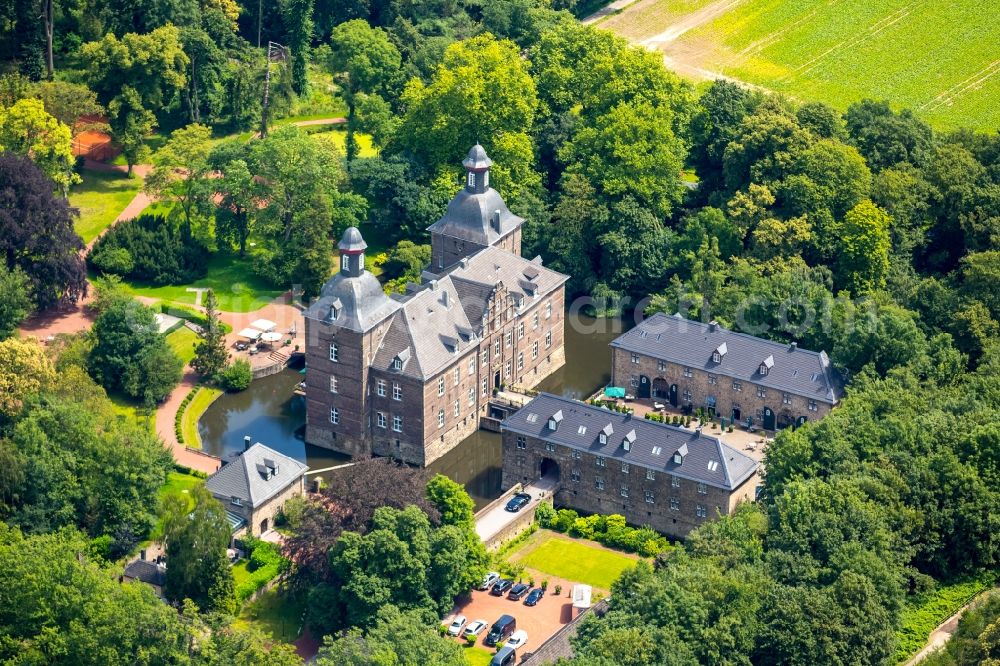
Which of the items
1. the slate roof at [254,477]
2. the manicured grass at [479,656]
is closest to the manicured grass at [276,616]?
the slate roof at [254,477]

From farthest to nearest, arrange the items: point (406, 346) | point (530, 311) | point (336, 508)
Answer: point (530, 311), point (406, 346), point (336, 508)

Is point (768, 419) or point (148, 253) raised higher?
point (148, 253)

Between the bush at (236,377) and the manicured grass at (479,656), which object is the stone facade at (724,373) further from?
the manicured grass at (479,656)

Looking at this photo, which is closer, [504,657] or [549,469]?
[504,657]

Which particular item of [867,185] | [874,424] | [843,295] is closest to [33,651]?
[874,424]

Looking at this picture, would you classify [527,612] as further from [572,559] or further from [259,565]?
[259,565]

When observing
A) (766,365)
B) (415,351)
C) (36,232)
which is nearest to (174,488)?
(415,351)

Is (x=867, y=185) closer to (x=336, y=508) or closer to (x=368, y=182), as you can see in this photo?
(x=368, y=182)
